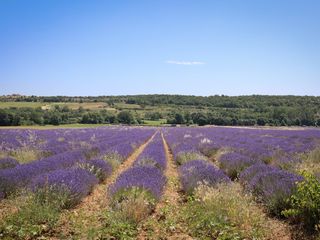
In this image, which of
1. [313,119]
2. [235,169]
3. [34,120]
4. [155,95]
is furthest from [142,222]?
[155,95]

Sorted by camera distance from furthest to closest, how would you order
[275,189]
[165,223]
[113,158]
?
[113,158]
[275,189]
[165,223]

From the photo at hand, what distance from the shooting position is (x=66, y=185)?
6699 millimetres

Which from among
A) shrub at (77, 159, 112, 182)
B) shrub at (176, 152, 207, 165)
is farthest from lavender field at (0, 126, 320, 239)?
shrub at (176, 152, 207, 165)

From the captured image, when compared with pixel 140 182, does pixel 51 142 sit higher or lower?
lower

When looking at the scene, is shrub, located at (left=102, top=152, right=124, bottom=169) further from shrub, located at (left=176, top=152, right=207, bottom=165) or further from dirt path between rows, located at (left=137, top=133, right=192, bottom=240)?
dirt path between rows, located at (left=137, top=133, right=192, bottom=240)

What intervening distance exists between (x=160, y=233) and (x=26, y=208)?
2180mm

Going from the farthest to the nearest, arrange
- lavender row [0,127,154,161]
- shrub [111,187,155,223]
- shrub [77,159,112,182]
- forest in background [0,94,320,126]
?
forest in background [0,94,320,126], lavender row [0,127,154,161], shrub [77,159,112,182], shrub [111,187,155,223]

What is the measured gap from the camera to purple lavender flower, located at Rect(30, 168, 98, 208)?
6535 millimetres

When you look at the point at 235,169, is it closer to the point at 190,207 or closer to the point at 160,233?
the point at 190,207

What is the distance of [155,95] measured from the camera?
12419cm

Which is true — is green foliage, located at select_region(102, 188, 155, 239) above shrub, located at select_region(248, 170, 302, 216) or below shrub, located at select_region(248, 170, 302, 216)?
below

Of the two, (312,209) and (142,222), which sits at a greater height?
(312,209)

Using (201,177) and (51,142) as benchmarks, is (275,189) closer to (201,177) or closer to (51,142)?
(201,177)

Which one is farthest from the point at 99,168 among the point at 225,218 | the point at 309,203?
the point at 309,203
